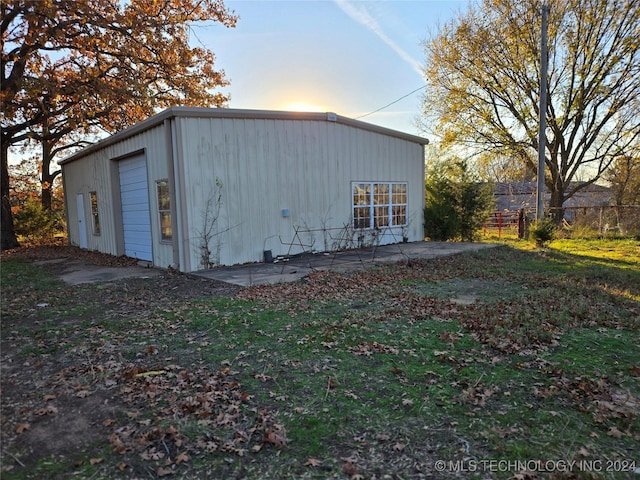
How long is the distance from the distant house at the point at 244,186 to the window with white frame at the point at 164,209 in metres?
0.02

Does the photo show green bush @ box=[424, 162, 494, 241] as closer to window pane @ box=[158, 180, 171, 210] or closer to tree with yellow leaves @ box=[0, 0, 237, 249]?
window pane @ box=[158, 180, 171, 210]

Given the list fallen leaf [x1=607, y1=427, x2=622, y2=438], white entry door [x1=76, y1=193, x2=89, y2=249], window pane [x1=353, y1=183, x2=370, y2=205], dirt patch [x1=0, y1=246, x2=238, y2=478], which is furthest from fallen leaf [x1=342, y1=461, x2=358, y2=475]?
white entry door [x1=76, y1=193, x2=89, y2=249]

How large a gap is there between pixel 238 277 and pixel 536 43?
1621 centimetres

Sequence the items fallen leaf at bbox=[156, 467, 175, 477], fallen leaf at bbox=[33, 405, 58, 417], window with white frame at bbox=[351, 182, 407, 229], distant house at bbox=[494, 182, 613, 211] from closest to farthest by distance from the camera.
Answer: fallen leaf at bbox=[156, 467, 175, 477] < fallen leaf at bbox=[33, 405, 58, 417] < window with white frame at bbox=[351, 182, 407, 229] < distant house at bbox=[494, 182, 613, 211]

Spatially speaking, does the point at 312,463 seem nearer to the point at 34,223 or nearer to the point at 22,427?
the point at 22,427

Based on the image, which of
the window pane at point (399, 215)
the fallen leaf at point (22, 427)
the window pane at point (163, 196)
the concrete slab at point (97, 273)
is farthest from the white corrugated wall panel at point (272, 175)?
the fallen leaf at point (22, 427)

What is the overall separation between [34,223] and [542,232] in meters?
20.3

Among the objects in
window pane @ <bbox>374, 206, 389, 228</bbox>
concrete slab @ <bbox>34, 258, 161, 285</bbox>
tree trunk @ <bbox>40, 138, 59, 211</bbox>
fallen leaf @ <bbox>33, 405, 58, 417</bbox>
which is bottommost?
fallen leaf @ <bbox>33, 405, 58, 417</bbox>

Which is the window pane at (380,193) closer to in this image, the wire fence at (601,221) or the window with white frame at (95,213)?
the wire fence at (601,221)

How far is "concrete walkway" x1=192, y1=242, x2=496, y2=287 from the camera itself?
24.3 ft

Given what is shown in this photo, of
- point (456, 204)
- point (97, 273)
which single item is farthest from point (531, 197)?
point (97, 273)

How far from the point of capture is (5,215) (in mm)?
14938

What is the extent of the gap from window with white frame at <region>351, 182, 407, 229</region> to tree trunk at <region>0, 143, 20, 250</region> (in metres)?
13.3

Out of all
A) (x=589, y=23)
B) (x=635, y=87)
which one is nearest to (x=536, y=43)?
(x=589, y=23)
